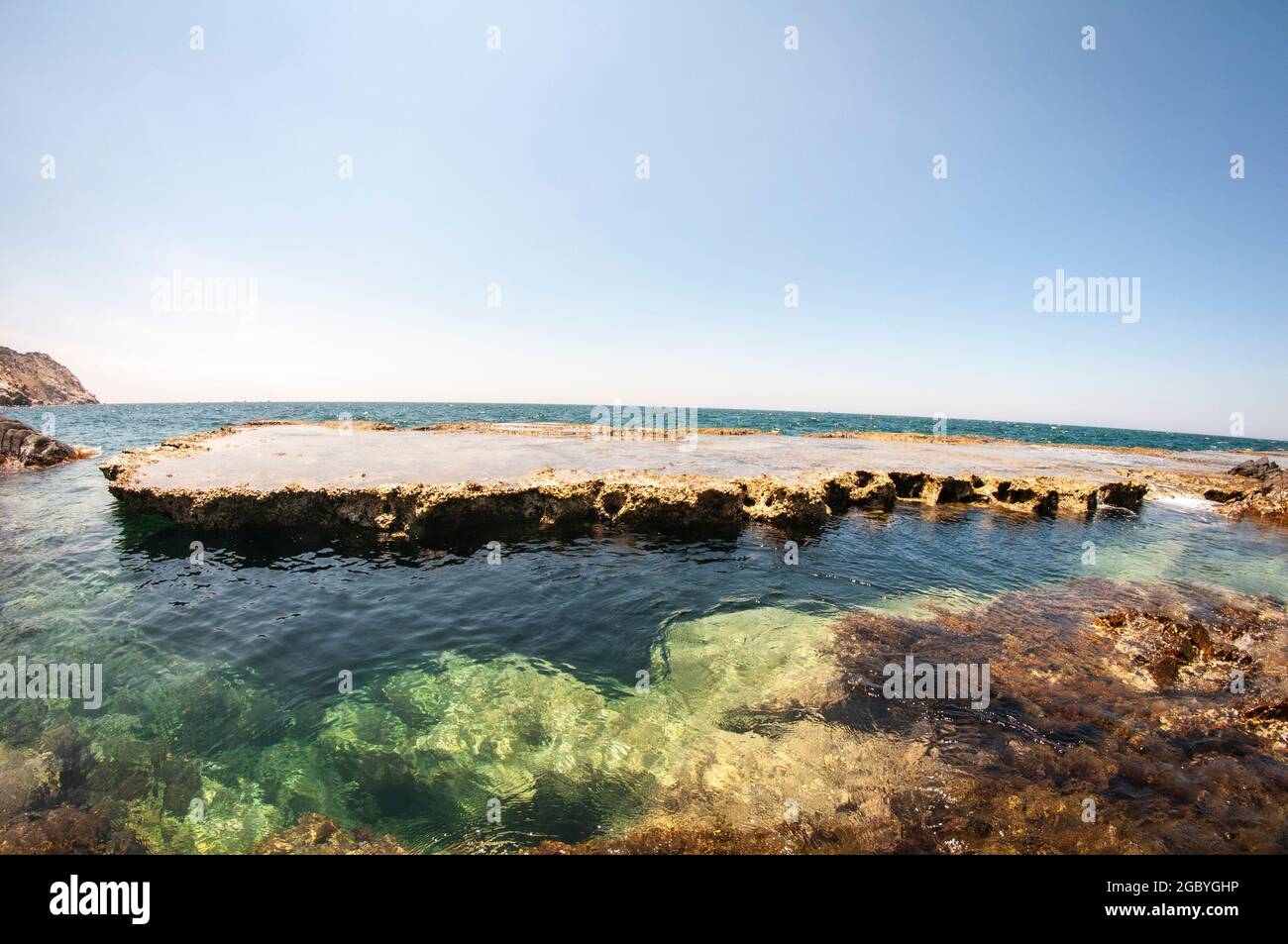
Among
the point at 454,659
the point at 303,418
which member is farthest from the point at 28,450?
the point at 303,418

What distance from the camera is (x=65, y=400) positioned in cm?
13125

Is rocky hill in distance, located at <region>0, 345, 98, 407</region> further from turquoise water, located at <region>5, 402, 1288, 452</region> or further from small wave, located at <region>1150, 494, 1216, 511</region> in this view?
small wave, located at <region>1150, 494, 1216, 511</region>

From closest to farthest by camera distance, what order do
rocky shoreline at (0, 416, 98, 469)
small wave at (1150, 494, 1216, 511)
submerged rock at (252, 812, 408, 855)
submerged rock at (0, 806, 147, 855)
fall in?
submerged rock at (0, 806, 147, 855) < submerged rock at (252, 812, 408, 855) < small wave at (1150, 494, 1216, 511) < rocky shoreline at (0, 416, 98, 469)

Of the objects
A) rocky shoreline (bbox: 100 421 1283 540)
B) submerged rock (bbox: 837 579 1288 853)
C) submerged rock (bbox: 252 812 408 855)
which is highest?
rocky shoreline (bbox: 100 421 1283 540)

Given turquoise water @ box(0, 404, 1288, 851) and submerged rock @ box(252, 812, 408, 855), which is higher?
turquoise water @ box(0, 404, 1288, 851)

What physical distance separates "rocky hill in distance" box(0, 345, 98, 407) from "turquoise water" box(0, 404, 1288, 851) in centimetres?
14704

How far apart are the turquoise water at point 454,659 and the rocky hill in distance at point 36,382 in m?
147

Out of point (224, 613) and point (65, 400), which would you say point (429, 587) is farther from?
point (65, 400)

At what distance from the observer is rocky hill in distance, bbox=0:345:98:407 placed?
338 feet

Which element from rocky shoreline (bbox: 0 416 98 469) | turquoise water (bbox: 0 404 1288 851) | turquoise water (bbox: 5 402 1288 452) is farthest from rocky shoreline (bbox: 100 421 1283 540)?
turquoise water (bbox: 5 402 1288 452)

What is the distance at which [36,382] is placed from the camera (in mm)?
118875

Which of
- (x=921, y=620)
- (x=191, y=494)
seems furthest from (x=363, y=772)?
(x=191, y=494)

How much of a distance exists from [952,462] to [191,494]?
4068 centimetres

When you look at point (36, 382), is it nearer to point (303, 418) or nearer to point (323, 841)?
point (303, 418)
